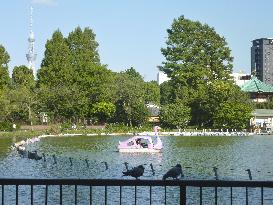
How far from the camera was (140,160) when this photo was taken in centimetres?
3061

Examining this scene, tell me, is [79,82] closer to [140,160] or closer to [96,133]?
[96,133]

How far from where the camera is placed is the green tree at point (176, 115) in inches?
2798

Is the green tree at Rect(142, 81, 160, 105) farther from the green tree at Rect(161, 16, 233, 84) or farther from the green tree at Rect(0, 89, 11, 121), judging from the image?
the green tree at Rect(0, 89, 11, 121)

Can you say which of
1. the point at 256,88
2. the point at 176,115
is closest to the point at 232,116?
the point at 176,115

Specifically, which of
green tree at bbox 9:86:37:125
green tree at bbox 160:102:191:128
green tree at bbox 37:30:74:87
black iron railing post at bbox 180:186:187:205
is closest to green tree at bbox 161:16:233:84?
green tree at bbox 160:102:191:128

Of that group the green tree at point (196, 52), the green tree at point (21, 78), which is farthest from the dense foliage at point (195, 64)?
the green tree at point (21, 78)

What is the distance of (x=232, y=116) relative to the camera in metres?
69.3

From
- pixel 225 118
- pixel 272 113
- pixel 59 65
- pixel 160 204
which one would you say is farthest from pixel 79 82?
pixel 160 204

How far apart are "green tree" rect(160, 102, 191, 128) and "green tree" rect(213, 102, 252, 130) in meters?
3.44

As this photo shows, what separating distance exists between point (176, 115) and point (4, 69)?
20662mm

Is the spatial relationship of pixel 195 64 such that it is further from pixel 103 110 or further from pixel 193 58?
pixel 103 110

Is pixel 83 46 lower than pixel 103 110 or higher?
higher

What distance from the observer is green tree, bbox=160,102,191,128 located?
7106 centimetres

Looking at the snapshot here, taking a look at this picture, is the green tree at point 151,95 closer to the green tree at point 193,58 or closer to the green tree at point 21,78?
the green tree at point 193,58
